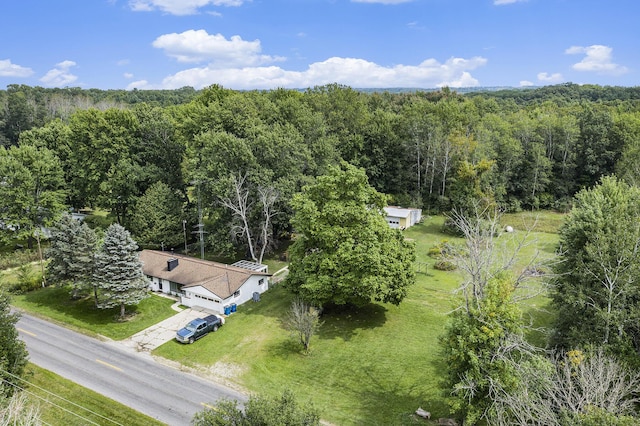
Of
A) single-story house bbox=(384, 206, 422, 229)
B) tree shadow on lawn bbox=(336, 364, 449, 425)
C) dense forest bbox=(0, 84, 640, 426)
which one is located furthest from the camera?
single-story house bbox=(384, 206, 422, 229)

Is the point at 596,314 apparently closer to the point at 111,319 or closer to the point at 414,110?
the point at 111,319

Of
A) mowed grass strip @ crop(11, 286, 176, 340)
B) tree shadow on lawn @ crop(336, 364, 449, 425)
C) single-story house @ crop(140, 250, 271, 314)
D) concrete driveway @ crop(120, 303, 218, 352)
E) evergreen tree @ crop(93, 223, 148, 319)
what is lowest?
tree shadow on lawn @ crop(336, 364, 449, 425)

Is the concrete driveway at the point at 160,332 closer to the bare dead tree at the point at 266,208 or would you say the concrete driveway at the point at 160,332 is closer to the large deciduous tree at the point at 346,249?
the large deciduous tree at the point at 346,249

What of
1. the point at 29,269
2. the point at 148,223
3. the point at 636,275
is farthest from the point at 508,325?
the point at 29,269

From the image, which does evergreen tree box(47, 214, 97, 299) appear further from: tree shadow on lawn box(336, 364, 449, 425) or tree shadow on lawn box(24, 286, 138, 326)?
tree shadow on lawn box(336, 364, 449, 425)

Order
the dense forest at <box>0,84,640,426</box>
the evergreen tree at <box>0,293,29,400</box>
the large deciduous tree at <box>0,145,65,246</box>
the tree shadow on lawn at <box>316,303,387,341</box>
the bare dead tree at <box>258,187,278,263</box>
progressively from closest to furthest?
the dense forest at <box>0,84,640,426</box> → the evergreen tree at <box>0,293,29,400</box> → the tree shadow on lawn at <box>316,303,387,341</box> → the bare dead tree at <box>258,187,278,263</box> → the large deciduous tree at <box>0,145,65,246</box>

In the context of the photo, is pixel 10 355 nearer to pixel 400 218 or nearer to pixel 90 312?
pixel 90 312

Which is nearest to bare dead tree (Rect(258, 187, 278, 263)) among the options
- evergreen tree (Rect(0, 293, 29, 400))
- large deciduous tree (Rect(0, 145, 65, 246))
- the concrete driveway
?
the concrete driveway
